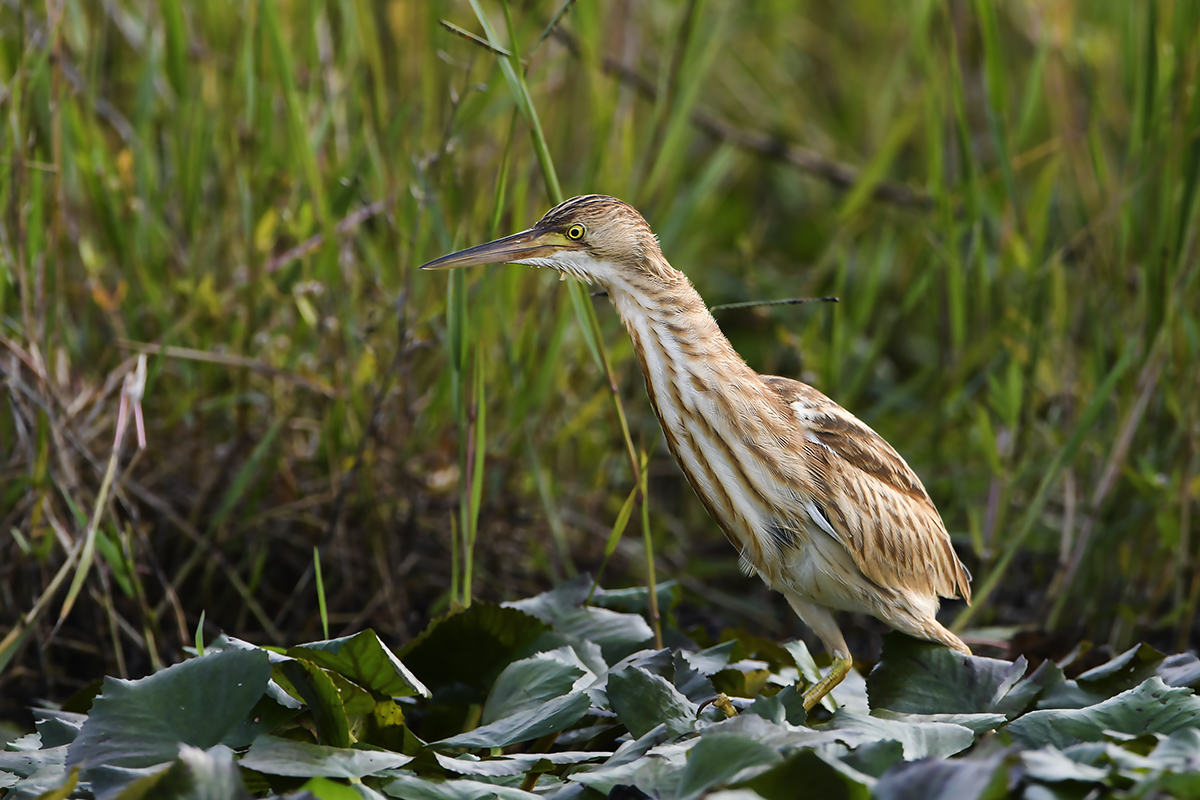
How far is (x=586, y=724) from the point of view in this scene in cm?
223

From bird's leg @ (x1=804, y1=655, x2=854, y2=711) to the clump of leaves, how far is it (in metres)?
0.04

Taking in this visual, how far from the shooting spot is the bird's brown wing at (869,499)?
2193 mm

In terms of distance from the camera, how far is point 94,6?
330cm

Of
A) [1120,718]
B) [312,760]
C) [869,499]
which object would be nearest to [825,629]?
[869,499]

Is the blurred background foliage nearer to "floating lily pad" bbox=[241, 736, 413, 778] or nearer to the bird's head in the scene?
the bird's head

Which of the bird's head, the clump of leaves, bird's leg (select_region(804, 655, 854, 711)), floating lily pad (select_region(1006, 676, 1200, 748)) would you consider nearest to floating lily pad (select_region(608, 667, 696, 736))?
the clump of leaves

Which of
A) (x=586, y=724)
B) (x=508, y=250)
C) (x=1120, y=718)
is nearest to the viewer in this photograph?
(x=1120, y=718)

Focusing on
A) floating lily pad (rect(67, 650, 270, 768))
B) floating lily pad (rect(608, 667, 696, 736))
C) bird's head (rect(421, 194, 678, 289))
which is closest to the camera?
floating lily pad (rect(67, 650, 270, 768))

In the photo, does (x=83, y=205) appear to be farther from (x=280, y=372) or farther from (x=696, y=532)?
(x=696, y=532)

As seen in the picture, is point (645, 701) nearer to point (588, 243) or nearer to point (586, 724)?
point (586, 724)

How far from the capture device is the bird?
215 cm

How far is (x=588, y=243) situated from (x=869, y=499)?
0.66 meters

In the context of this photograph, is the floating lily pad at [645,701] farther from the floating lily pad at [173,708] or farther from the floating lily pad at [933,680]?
the floating lily pad at [173,708]

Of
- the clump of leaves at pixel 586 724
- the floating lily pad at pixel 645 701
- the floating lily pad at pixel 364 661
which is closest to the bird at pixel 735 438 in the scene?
the clump of leaves at pixel 586 724
